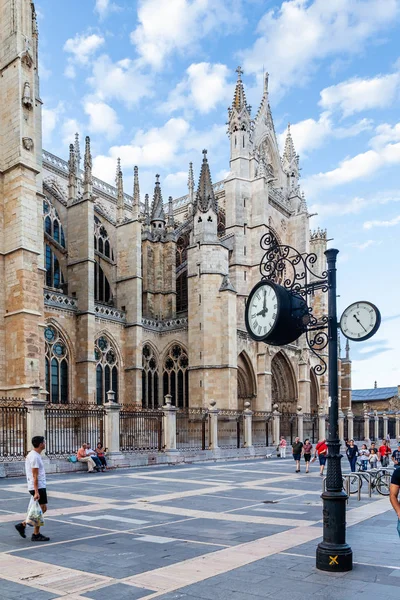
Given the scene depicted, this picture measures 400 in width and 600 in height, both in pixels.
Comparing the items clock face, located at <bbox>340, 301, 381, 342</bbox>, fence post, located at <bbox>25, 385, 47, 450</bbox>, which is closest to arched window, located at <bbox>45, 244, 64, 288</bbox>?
fence post, located at <bbox>25, 385, 47, 450</bbox>

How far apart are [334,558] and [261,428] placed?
1151 inches

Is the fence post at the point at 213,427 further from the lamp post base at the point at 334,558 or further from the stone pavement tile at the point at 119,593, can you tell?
the stone pavement tile at the point at 119,593

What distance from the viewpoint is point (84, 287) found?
3075cm

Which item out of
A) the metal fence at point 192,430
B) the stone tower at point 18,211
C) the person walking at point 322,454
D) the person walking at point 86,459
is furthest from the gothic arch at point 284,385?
the person walking at point 86,459

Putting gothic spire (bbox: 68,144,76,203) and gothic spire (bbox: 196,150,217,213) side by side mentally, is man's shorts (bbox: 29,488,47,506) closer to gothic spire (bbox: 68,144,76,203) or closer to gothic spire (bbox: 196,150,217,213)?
gothic spire (bbox: 68,144,76,203)

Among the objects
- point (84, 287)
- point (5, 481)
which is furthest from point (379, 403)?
point (5, 481)

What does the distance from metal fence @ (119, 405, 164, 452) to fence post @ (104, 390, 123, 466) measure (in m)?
2.06

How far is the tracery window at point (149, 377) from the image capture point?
3541 cm

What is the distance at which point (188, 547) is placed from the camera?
759 cm

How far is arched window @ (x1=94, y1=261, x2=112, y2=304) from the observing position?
120 feet

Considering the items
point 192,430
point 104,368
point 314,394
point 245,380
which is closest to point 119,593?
point 192,430

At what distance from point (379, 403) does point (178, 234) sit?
32.5 metres

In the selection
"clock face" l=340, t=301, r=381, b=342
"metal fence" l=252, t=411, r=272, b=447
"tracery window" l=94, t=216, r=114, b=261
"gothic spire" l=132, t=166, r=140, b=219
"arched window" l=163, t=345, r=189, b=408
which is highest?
"gothic spire" l=132, t=166, r=140, b=219

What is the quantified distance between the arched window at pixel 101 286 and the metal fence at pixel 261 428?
36.0 ft
